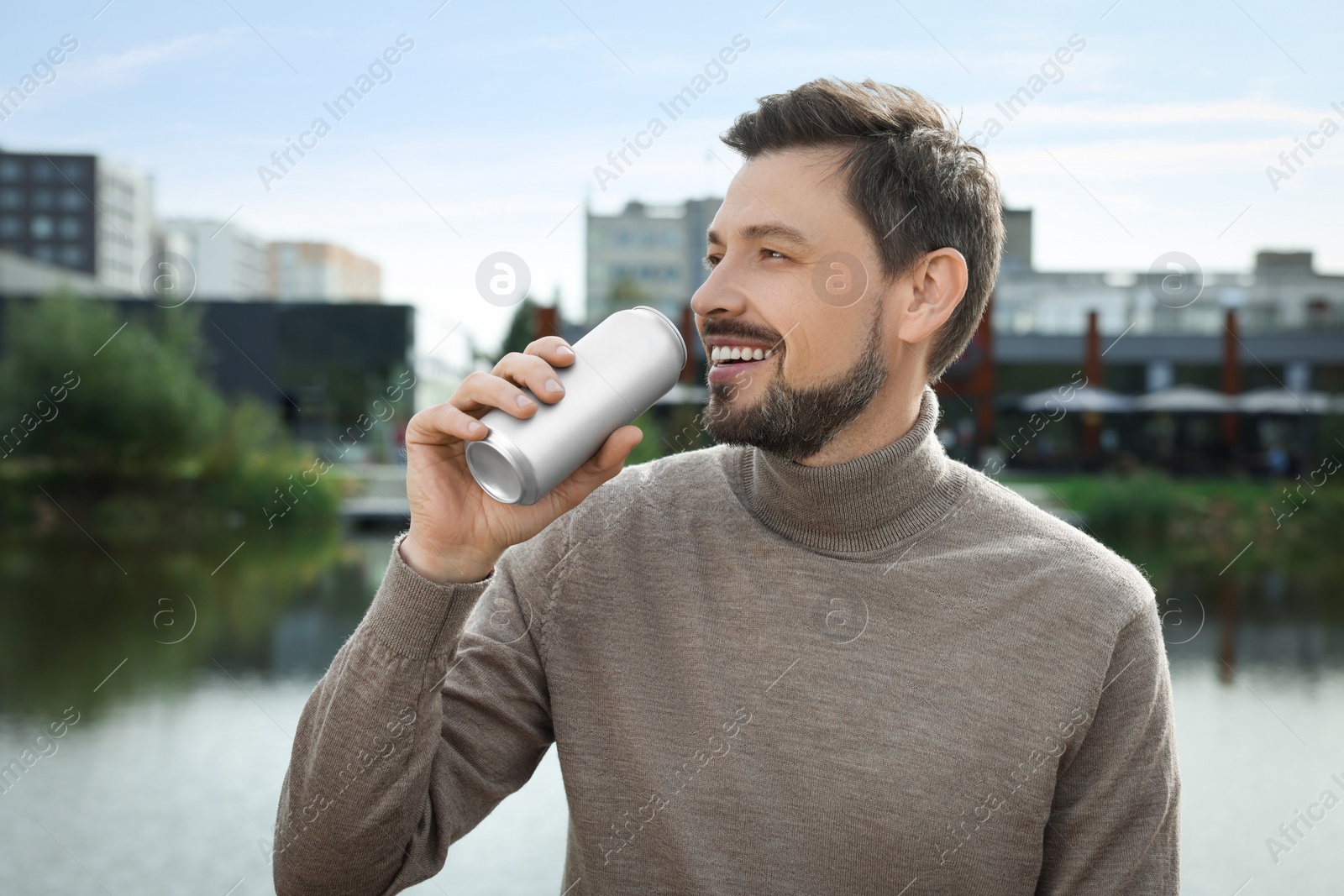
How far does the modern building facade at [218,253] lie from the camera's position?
3420 inches

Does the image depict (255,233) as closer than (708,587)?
No

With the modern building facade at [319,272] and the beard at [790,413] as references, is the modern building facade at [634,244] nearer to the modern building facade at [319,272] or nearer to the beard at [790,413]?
the modern building facade at [319,272]

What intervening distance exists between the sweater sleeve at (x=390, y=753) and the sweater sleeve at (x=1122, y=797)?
2.60ft

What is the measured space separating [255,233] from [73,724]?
107165 mm

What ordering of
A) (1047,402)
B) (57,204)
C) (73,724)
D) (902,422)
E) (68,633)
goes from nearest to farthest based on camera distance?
(902,422) → (73,724) → (68,633) → (1047,402) → (57,204)

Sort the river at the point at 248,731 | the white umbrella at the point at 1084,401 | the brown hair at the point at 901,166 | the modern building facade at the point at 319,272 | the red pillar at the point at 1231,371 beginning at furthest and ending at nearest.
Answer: the modern building facade at the point at 319,272
the red pillar at the point at 1231,371
the white umbrella at the point at 1084,401
the river at the point at 248,731
the brown hair at the point at 901,166

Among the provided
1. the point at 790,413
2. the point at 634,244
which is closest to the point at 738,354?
the point at 790,413

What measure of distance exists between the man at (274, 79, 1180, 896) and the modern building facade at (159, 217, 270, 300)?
8342 cm

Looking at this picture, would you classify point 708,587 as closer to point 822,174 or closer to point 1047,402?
point 822,174

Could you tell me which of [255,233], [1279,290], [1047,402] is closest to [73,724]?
[1047,402]

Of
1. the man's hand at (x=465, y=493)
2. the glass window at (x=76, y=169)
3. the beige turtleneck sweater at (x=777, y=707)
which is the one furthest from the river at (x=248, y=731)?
the glass window at (x=76, y=169)

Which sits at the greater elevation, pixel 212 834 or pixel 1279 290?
pixel 1279 290

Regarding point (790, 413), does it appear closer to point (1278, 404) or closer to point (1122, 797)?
point (1122, 797)

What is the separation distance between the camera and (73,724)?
8969 mm
